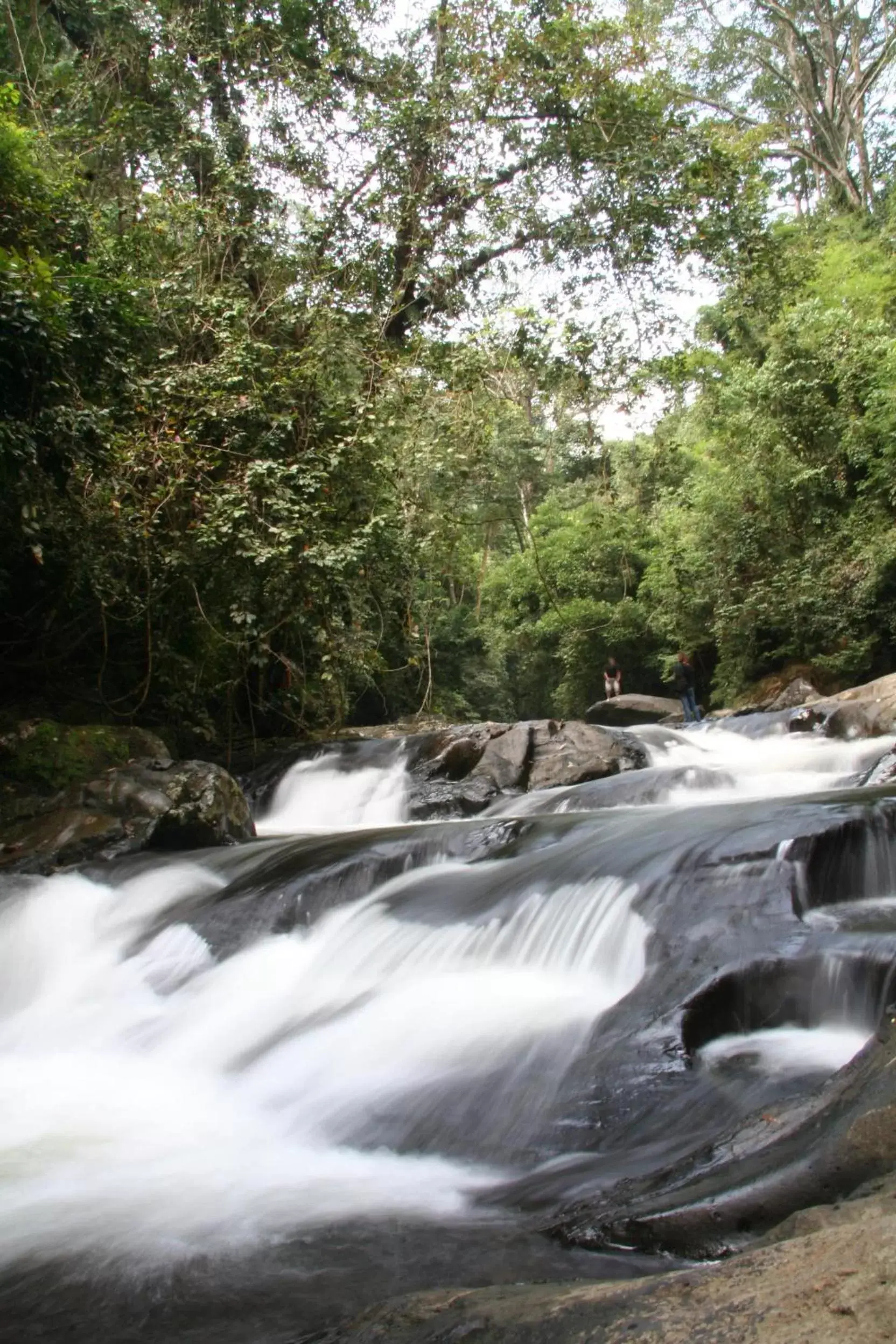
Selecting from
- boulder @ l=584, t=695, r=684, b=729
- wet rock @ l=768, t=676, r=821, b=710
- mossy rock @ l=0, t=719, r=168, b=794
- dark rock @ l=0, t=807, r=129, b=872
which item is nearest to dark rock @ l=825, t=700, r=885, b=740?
wet rock @ l=768, t=676, r=821, b=710

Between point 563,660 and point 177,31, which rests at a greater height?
point 177,31

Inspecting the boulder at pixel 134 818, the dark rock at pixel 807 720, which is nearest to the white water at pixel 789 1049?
the boulder at pixel 134 818

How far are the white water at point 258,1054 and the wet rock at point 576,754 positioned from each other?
188 inches

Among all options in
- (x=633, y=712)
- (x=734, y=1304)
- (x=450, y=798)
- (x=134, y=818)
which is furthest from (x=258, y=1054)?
(x=633, y=712)

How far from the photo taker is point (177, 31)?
12.0 metres

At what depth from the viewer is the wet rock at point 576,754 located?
1032cm

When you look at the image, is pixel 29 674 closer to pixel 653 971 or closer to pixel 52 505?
pixel 52 505

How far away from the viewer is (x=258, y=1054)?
4316mm

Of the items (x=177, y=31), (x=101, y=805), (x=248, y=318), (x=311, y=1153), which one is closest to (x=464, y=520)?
(x=248, y=318)

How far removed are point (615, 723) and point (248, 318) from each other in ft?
38.5

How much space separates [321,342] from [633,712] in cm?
1093

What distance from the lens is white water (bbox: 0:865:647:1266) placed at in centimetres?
293

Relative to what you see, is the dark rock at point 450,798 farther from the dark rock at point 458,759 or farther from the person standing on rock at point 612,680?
the person standing on rock at point 612,680

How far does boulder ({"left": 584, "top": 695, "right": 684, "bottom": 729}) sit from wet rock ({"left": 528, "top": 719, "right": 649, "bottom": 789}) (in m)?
7.80
